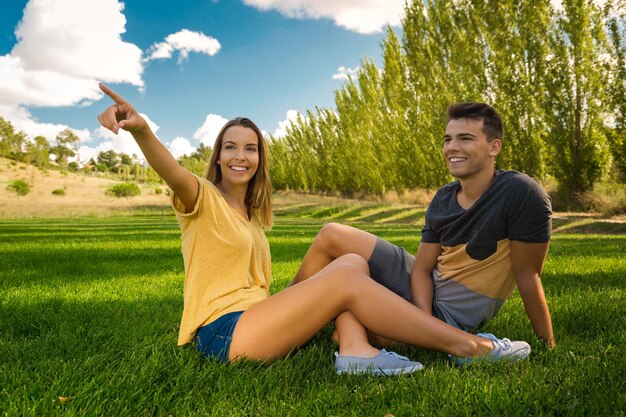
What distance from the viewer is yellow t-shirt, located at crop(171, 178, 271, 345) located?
256cm

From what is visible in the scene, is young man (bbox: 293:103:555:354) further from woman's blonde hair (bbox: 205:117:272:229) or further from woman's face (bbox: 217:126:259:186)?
woman's face (bbox: 217:126:259:186)

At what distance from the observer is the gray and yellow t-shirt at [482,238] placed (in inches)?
101

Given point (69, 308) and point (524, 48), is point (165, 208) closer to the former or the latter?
point (524, 48)

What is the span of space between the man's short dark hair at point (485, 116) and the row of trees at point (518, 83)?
14527mm

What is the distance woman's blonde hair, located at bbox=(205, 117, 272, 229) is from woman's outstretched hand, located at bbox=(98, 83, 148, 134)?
795 millimetres

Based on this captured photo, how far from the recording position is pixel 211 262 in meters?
2.59

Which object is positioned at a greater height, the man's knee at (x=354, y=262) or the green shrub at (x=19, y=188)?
the green shrub at (x=19, y=188)

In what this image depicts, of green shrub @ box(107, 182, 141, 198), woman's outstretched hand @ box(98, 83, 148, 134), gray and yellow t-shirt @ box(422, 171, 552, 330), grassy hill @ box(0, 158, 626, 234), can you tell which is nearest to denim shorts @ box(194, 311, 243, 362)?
woman's outstretched hand @ box(98, 83, 148, 134)

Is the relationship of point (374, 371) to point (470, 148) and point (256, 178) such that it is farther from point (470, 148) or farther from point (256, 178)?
point (256, 178)

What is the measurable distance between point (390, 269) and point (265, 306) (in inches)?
38.5

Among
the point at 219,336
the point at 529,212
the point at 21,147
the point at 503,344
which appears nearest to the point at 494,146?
the point at 529,212

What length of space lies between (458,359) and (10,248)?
30.0 ft

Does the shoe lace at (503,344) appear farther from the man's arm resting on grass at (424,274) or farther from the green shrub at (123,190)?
the green shrub at (123,190)

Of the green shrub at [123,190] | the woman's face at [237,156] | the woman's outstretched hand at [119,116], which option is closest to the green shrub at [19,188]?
the green shrub at [123,190]
